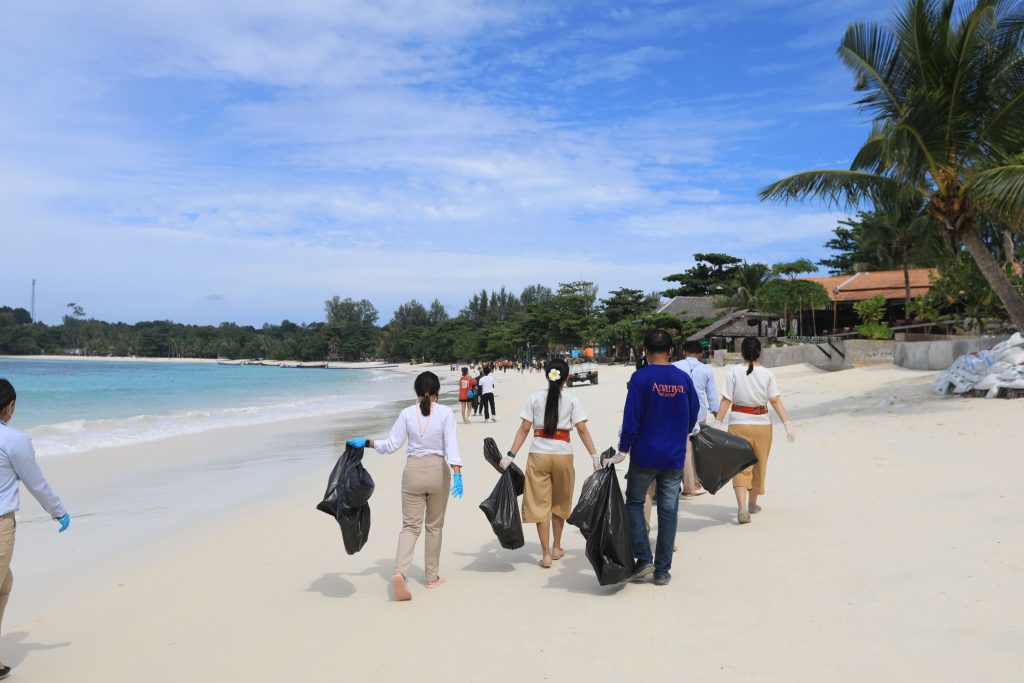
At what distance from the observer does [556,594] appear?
460cm

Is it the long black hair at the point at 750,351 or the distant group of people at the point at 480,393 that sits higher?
the long black hair at the point at 750,351

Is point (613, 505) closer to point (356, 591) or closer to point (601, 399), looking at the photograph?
point (356, 591)

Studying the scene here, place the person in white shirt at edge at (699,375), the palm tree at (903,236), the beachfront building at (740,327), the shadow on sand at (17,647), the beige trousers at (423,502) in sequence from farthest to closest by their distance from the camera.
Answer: the beachfront building at (740,327), the palm tree at (903,236), the person in white shirt at edge at (699,375), the beige trousers at (423,502), the shadow on sand at (17,647)

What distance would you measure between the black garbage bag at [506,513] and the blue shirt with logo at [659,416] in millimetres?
960

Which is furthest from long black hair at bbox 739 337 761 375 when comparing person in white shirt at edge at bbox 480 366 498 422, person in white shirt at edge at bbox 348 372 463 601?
person in white shirt at edge at bbox 480 366 498 422

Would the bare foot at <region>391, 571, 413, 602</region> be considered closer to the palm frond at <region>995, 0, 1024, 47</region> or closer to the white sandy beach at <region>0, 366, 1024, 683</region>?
the white sandy beach at <region>0, 366, 1024, 683</region>

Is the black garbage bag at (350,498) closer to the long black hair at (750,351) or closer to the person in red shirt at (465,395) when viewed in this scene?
the long black hair at (750,351)

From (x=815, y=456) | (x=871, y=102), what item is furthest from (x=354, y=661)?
(x=871, y=102)

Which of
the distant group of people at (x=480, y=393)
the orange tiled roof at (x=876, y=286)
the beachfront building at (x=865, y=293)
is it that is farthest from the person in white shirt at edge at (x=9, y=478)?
the orange tiled roof at (x=876, y=286)

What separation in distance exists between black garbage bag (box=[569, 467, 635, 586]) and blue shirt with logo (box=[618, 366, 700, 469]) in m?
0.28

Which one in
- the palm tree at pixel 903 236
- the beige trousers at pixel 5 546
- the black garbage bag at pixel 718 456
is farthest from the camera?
the palm tree at pixel 903 236

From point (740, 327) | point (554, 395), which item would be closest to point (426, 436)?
point (554, 395)

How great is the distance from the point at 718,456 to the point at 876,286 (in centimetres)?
3174

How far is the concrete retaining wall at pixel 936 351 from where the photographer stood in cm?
1689
